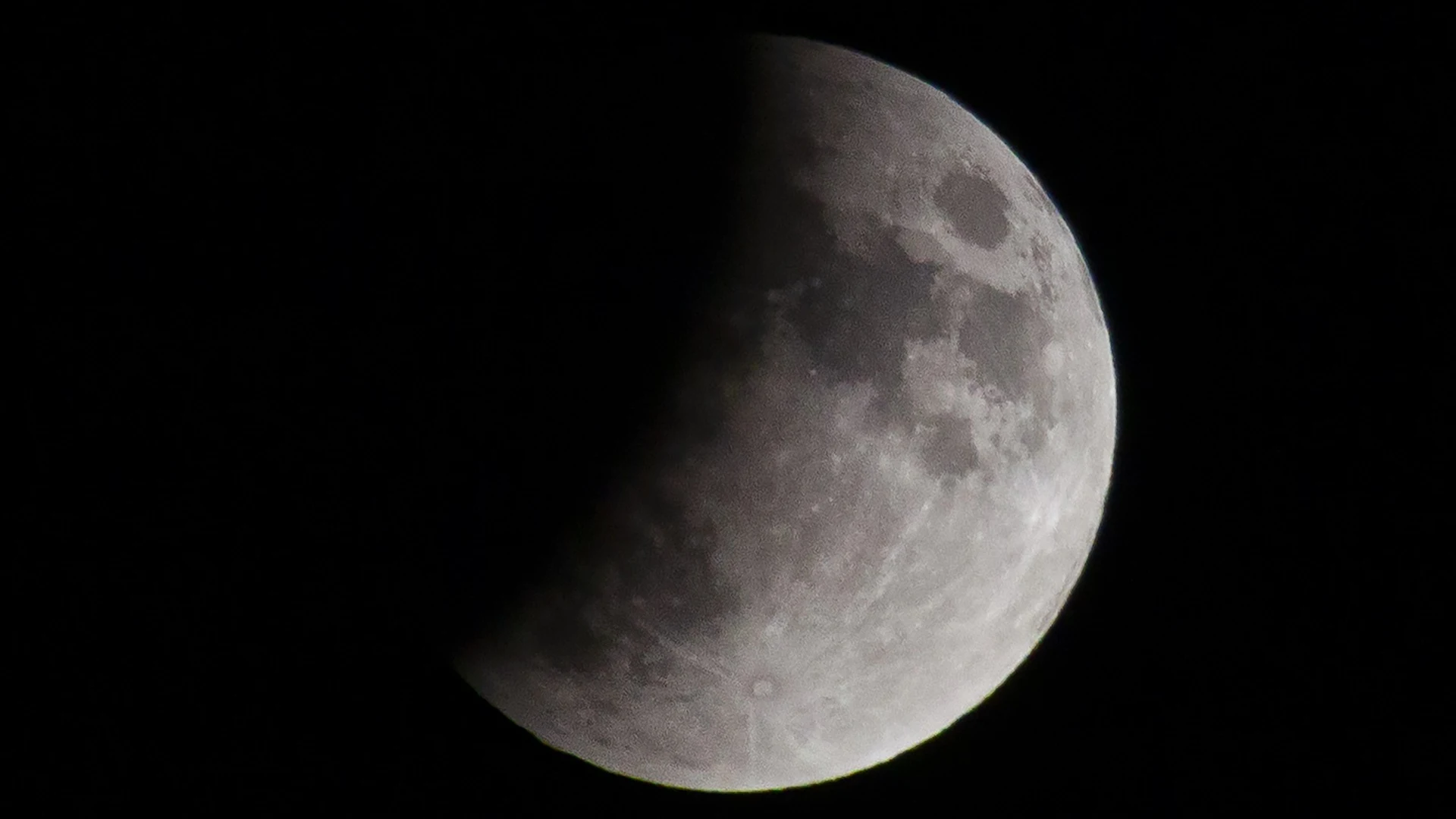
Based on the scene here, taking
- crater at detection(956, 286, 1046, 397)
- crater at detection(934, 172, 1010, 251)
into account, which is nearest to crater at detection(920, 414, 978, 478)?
crater at detection(956, 286, 1046, 397)

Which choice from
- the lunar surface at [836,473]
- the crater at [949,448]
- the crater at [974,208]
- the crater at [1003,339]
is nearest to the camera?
the lunar surface at [836,473]

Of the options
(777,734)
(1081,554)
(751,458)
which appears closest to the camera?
(751,458)

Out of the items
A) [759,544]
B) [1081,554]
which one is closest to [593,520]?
[759,544]

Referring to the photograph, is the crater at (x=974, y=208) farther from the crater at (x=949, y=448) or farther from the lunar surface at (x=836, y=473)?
the crater at (x=949, y=448)

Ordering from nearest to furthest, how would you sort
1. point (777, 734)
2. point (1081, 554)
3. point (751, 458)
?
point (751, 458) → point (777, 734) → point (1081, 554)

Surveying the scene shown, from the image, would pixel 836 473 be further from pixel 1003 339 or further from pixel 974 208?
pixel 974 208

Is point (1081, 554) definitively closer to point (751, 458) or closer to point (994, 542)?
point (994, 542)

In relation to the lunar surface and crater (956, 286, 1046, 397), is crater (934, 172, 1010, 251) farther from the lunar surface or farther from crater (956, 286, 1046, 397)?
crater (956, 286, 1046, 397)

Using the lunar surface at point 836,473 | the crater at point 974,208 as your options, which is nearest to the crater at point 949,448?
the lunar surface at point 836,473
